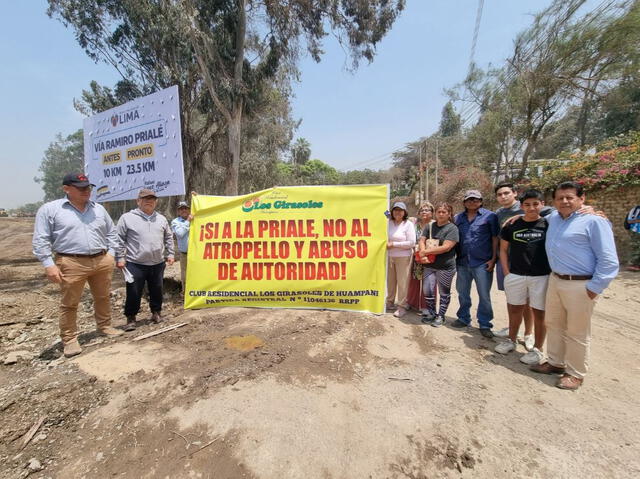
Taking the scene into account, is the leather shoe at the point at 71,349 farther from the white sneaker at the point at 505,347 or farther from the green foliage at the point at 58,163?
the green foliage at the point at 58,163

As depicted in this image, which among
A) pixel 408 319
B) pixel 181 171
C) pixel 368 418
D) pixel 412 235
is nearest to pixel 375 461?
pixel 368 418

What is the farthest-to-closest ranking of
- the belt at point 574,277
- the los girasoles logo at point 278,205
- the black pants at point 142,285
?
the los girasoles logo at point 278,205, the black pants at point 142,285, the belt at point 574,277

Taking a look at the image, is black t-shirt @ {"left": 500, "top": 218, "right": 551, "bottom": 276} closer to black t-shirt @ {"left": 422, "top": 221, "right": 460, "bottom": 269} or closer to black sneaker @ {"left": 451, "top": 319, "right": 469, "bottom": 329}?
black t-shirt @ {"left": 422, "top": 221, "right": 460, "bottom": 269}

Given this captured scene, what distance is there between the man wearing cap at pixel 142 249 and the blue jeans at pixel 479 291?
3.53m

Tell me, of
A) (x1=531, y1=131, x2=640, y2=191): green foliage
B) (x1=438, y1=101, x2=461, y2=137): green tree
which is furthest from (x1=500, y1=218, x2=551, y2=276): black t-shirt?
(x1=438, y1=101, x2=461, y2=137): green tree

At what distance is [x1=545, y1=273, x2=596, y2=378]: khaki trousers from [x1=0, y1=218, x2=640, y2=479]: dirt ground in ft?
0.71

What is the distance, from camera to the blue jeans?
3.20 metres

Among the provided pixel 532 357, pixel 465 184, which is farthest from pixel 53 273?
pixel 465 184

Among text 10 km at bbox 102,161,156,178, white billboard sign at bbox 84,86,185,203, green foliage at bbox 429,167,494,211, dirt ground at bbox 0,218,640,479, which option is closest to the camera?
dirt ground at bbox 0,218,640,479

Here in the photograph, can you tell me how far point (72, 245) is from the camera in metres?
2.82

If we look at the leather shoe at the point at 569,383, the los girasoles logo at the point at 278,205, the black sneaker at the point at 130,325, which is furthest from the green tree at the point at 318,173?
the leather shoe at the point at 569,383

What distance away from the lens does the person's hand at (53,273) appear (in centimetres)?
265

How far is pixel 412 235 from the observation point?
3.58 metres

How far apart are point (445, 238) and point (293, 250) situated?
1.81 meters
